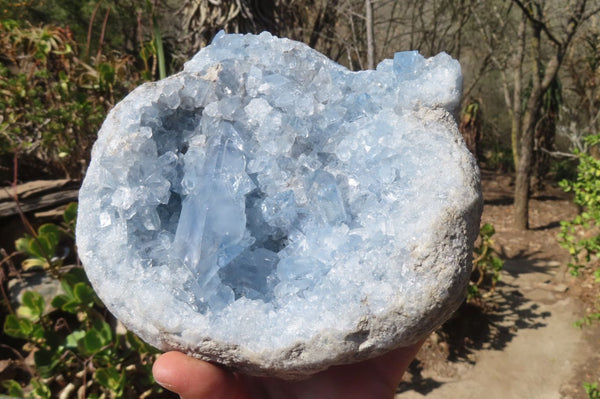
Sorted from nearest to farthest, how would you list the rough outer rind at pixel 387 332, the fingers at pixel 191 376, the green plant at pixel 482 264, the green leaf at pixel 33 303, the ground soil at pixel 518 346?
the rough outer rind at pixel 387 332 < the fingers at pixel 191 376 < the green leaf at pixel 33 303 < the ground soil at pixel 518 346 < the green plant at pixel 482 264

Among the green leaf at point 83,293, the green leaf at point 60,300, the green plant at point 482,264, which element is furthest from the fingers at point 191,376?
the green plant at point 482,264

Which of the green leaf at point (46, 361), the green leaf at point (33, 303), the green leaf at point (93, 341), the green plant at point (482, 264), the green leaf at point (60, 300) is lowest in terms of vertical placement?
the green plant at point (482, 264)

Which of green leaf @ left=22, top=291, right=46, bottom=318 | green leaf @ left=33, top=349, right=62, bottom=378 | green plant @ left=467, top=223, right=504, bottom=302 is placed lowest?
green plant @ left=467, top=223, right=504, bottom=302

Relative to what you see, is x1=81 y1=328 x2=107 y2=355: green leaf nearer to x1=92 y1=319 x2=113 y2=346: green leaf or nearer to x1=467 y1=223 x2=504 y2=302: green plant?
x1=92 y1=319 x2=113 y2=346: green leaf

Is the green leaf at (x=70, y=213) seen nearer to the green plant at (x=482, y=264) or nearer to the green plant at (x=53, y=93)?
the green plant at (x=53, y=93)

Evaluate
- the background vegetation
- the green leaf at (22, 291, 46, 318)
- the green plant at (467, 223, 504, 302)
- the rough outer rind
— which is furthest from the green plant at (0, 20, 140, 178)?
the green plant at (467, 223, 504, 302)

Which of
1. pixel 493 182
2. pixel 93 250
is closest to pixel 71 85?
pixel 93 250

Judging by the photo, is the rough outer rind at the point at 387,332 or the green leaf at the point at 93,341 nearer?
the rough outer rind at the point at 387,332
